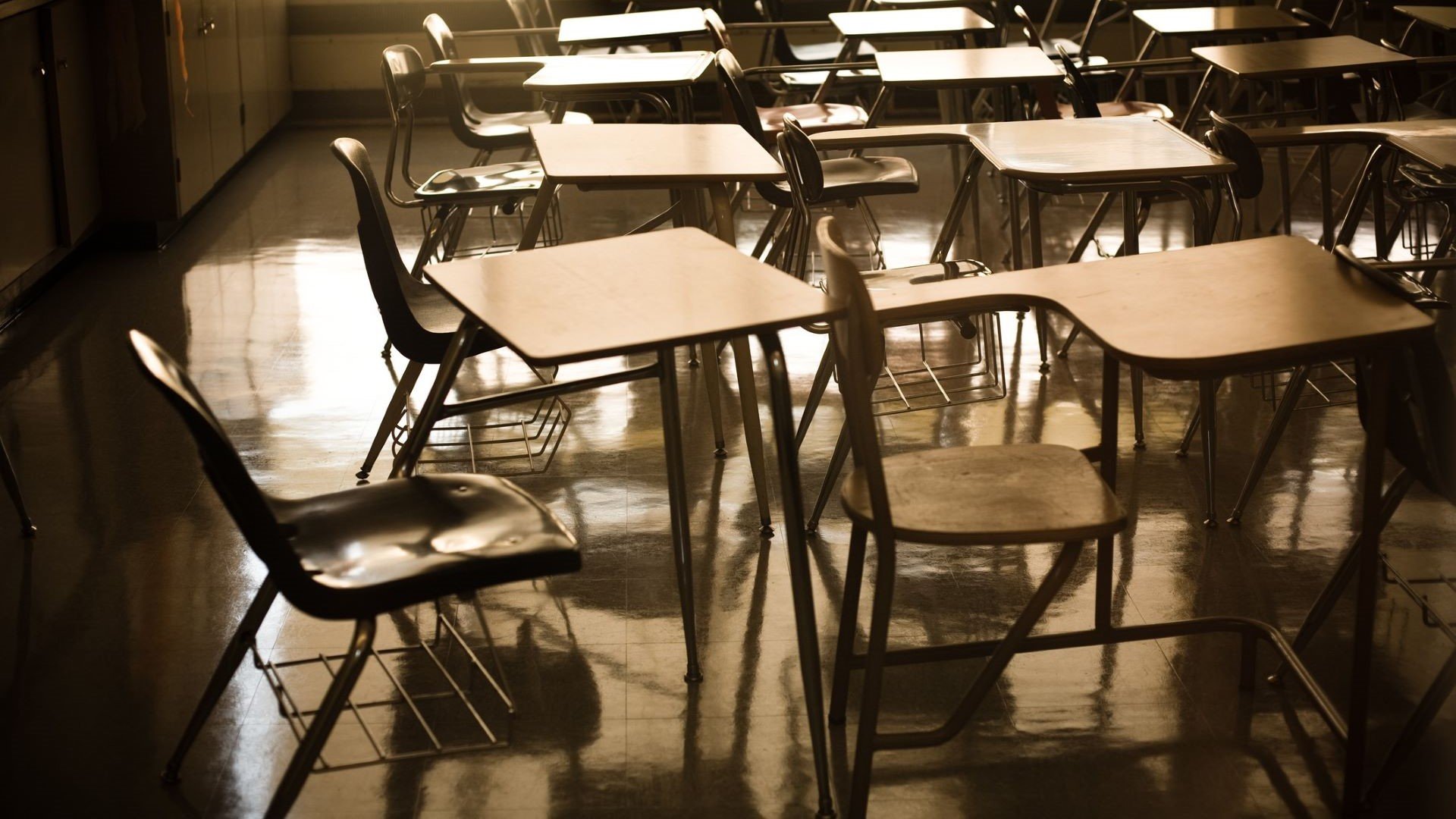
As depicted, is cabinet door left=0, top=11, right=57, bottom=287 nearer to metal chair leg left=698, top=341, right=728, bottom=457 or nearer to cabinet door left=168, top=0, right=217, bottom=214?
cabinet door left=168, top=0, right=217, bottom=214

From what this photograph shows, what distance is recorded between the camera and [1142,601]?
295 centimetres

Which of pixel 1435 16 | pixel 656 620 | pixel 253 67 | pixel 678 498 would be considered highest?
pixel 1435 16

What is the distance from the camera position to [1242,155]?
3404 mm

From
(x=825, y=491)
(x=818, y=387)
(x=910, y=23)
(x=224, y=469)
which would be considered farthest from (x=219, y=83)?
(x=224, y=469)

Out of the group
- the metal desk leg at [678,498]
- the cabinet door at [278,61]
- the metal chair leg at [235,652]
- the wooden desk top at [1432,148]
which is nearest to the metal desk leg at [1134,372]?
the wooden desk top at [1432,148]

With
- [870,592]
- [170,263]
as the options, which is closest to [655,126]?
[870,592]

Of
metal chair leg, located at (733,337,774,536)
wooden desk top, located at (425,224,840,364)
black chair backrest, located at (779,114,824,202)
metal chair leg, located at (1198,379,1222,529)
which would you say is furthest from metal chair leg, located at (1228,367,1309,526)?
wooden desk top, located at (425,224,840,364)

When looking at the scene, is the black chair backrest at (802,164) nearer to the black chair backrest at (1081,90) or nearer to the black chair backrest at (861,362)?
the black chair backrest at (1081,90)

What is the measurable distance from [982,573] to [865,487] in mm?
936

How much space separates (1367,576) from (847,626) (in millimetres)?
793

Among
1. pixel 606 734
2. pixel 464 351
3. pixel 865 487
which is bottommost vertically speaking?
pixel 606 734

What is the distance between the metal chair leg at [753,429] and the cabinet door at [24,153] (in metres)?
2.57

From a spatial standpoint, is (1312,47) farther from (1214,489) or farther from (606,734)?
(606,734)

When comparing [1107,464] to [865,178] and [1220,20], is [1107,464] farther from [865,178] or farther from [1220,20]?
[1220,20]
